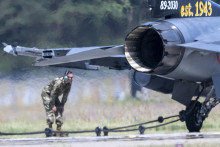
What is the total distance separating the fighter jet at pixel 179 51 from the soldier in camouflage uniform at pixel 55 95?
1.59 meters

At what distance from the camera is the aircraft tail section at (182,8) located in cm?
1466

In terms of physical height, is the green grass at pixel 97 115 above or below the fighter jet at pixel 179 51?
below

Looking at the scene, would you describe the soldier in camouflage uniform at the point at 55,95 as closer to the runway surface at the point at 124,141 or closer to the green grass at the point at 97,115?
the green grass at the point at 97,115

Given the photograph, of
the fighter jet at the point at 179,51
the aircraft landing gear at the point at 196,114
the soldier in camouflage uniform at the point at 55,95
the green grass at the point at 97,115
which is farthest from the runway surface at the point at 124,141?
the green grass at the point at 97,115

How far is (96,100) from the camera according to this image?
18.2 metres

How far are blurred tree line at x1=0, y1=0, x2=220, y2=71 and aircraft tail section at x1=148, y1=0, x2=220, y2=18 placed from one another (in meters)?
2.79

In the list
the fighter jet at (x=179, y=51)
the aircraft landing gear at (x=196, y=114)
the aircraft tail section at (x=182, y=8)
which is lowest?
the aircraft landing gear at (x=196, y=114)

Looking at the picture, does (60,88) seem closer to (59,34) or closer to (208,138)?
(59,34)

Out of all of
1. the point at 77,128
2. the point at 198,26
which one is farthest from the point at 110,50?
the point at 77,128

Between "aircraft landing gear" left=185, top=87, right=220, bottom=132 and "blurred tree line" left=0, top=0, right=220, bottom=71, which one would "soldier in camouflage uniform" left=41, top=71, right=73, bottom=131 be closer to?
"blurred tree line" left=0, top=0, right=220, bottom=71

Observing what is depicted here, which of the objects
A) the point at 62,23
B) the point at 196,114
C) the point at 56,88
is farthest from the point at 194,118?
the point at 62,23

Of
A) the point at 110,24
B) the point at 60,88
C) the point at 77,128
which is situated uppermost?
the point at 110,24

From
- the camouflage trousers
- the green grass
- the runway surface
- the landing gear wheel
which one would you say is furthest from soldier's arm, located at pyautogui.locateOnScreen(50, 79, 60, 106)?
the landing gear wheel

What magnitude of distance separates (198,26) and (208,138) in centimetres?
237
